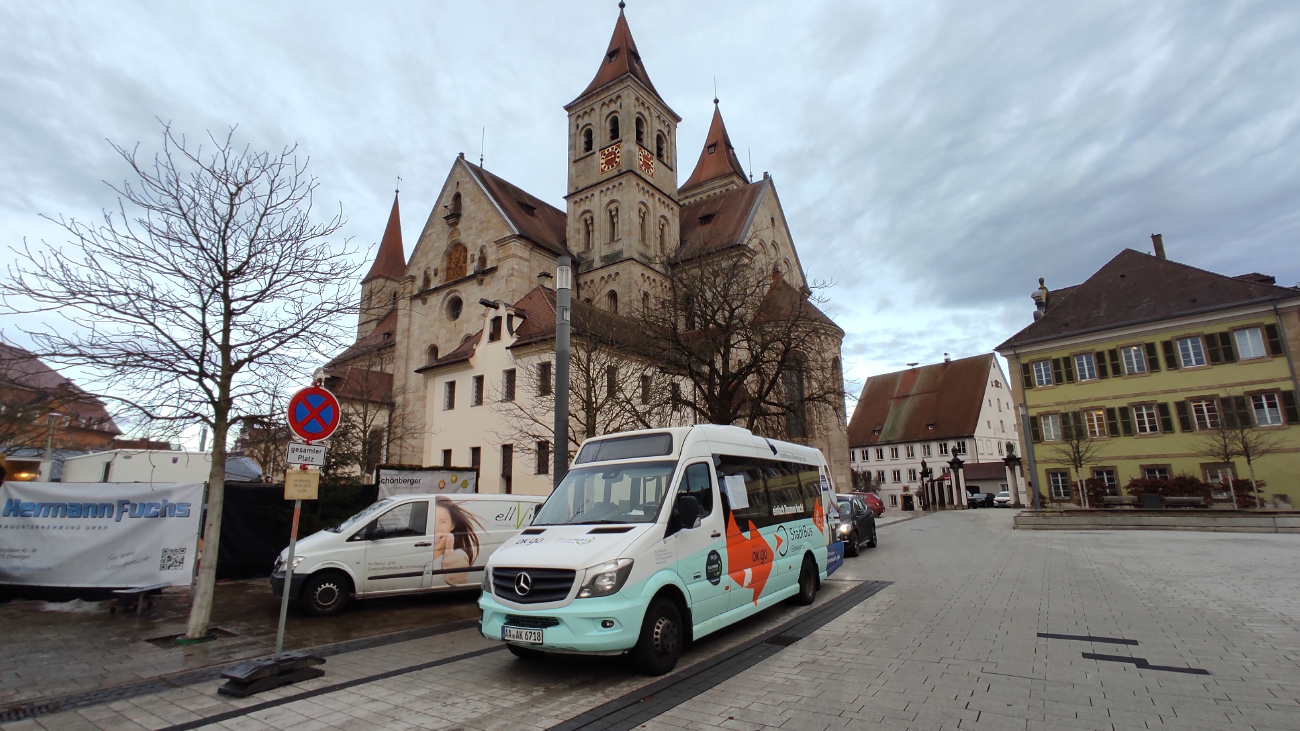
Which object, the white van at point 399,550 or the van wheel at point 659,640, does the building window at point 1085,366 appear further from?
the van wheel at point 659,640

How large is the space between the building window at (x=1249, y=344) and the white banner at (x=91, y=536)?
38.2 metres

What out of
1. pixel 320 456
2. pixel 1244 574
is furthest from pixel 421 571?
pixel 1244 574

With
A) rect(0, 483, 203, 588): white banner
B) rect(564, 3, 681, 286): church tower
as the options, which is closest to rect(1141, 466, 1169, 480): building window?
rect(564, 3, 681, 286): church tower

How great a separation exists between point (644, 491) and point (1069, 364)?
112 feet

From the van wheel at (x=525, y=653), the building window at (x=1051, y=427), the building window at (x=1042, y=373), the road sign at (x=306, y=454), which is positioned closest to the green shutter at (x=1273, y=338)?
the building window at (x=1042, y=373)

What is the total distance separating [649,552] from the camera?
5.95m

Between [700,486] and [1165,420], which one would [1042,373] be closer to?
[1165,420]

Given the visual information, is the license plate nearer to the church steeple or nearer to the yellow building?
the yellow building

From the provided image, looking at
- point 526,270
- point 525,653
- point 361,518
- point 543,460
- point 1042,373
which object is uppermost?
point 526,270

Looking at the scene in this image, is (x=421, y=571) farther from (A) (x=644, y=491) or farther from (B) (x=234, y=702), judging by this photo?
(A) (x=644, y=491)

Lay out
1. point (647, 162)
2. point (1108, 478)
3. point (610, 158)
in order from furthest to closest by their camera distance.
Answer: point (647, 162), point (610, 158), point (1108, 478)

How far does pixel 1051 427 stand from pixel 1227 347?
792 cm

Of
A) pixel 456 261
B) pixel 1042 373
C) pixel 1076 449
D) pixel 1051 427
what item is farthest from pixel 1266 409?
pixel 456 261

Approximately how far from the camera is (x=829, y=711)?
16.0ft
